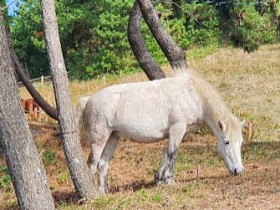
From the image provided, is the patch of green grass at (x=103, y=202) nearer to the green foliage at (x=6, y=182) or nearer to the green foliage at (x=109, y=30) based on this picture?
the green foliage at (x=6, y=182)

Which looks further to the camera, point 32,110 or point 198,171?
point 32,110

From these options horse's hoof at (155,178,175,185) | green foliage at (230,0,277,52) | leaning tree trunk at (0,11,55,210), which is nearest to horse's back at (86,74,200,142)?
horse's hoof at (155,178,175,185)

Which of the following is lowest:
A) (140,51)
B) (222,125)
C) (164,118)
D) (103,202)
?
(103,202)

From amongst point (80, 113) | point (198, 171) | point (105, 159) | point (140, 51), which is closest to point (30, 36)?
point (140, 51)

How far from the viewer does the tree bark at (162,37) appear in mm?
13711

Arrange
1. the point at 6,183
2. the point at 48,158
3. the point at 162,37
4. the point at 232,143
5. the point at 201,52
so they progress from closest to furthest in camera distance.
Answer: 1. the point at 232,143
2. the point at 6,183
3. the point at 48,158
4. the point at 162,37
5. the point at 201,52

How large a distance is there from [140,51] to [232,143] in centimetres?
496

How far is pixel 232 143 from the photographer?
977cm

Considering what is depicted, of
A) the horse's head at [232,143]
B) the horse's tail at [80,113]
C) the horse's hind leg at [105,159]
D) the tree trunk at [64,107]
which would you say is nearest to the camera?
the tree trunk at [64,107]

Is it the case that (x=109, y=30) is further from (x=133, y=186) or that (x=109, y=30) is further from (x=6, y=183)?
(x=133, y=186)

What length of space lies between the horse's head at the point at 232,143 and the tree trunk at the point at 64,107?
6.92 feet

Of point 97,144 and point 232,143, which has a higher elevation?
point 97,144

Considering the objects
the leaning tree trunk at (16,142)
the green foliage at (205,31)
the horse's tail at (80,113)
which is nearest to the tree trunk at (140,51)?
the horse's tail at (80,113)

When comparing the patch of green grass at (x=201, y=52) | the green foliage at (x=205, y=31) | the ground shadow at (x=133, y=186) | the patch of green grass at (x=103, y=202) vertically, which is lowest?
the patch of green grass at (x=201, y=52)
